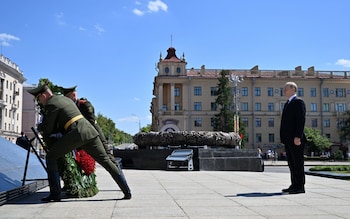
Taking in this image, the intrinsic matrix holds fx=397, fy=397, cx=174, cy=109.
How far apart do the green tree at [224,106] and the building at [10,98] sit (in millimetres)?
33689

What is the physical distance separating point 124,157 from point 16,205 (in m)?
13.5

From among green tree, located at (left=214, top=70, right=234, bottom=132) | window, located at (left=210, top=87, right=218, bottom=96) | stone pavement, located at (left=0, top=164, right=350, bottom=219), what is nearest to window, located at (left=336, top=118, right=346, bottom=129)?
green tree, located at (left=214, top=70, right=234, bottom=132)

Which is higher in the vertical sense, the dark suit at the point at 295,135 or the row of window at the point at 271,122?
the row of window at the point at 271,122

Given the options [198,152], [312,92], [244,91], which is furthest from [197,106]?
[198,152]

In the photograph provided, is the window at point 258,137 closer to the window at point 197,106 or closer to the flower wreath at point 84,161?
the window at point 197,106

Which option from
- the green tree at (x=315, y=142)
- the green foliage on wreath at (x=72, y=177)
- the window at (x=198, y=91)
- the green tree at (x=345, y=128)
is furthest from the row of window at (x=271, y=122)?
the green foliage on wreath at (x=72, y=177)

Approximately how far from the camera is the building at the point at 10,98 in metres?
64.0

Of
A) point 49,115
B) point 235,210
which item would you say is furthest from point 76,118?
point 235,210

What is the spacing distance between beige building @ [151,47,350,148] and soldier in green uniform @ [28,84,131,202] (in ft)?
196

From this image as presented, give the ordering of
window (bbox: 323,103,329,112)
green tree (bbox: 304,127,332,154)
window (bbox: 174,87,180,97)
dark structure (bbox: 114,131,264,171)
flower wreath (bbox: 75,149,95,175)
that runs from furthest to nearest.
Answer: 1. window (bbox: 323,103,329,112)
2. window (bbox: 174,87,180,97)
3. green tree (bbox: 304,127,332,154)
4. dark structure (bbox: 114,131,264,171)
5. flower wreath (bbox: 75,149,95,175)

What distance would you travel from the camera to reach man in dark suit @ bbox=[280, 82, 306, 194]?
719 centimetres

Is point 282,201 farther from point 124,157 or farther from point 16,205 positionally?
point 124,157

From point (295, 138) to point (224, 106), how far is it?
58089mm

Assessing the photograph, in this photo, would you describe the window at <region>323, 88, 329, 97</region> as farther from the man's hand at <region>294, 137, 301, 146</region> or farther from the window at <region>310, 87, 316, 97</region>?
the man's hand at <region>294, 137, 301, 146</region>
